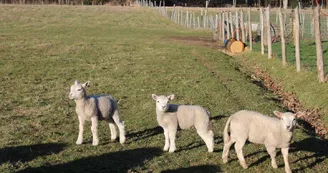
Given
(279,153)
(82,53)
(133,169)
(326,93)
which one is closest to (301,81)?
(326,93)

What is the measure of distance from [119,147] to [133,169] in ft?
5.75

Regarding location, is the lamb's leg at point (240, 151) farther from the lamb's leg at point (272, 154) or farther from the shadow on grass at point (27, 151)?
the shadow on grass at point (27, 151)

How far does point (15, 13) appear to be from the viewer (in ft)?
237

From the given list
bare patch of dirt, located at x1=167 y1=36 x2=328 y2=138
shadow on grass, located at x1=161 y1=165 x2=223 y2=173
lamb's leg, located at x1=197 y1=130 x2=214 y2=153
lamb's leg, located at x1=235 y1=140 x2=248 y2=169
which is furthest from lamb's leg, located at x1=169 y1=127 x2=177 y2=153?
bare patch of dirt, located at x1=167 y1=36 x2=328 y2=138

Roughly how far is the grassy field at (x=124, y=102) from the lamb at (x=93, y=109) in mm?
363

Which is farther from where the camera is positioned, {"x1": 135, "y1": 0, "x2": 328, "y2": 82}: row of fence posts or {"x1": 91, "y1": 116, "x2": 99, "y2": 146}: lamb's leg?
{"x1": 135, "y1": 0, "x2": 328, "y2": 82}: row of fence posts

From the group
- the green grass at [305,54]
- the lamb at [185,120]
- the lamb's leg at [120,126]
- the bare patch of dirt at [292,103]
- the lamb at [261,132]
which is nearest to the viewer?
the lamb at [261,132]

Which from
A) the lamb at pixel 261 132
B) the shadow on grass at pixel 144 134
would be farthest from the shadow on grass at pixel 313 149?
the shadow on grass at pixel 144 134

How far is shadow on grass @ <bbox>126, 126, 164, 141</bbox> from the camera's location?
43.5ft

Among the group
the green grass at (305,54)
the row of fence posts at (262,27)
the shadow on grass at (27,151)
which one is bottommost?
the shadow on grass at (27,151)

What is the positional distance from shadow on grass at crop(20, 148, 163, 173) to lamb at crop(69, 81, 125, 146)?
91cm

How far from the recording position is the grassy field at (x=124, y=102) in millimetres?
11188

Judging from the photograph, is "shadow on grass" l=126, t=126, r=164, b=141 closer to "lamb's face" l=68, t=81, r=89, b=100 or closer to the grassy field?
the grassy field

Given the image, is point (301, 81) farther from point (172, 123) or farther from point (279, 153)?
point (172, 123)
